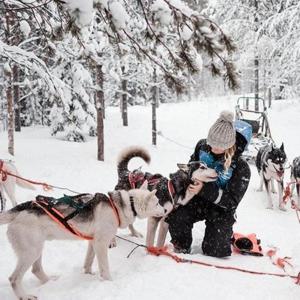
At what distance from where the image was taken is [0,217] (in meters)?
3.24

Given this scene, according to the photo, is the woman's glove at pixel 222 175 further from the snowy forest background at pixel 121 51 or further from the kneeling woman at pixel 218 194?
the snowy forest background at pixel 121 51

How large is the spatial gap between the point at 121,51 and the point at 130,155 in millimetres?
1928

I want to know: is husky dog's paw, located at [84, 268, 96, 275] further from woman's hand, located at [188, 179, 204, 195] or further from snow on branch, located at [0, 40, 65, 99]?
snow on branch, located at [0, 40, 65, 99]

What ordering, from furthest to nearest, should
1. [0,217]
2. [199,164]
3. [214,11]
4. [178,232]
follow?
[214,11] → [178,232] → [199,164] → [0,217]

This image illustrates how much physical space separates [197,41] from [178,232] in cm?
250

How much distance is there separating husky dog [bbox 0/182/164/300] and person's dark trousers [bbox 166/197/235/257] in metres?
0.68

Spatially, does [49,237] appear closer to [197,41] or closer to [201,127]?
[197,41]

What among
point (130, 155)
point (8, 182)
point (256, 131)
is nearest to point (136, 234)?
point (130, 155)

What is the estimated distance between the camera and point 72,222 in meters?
3.45

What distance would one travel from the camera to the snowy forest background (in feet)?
8.59

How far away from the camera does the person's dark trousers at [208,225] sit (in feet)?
14.4

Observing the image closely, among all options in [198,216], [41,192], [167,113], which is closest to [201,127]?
[167,113]

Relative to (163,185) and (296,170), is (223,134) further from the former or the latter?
(296,170)

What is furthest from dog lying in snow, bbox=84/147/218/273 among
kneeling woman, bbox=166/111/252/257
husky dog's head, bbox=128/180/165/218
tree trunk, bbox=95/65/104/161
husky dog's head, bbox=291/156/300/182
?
tree trunk, bbox=95/65/104/161
